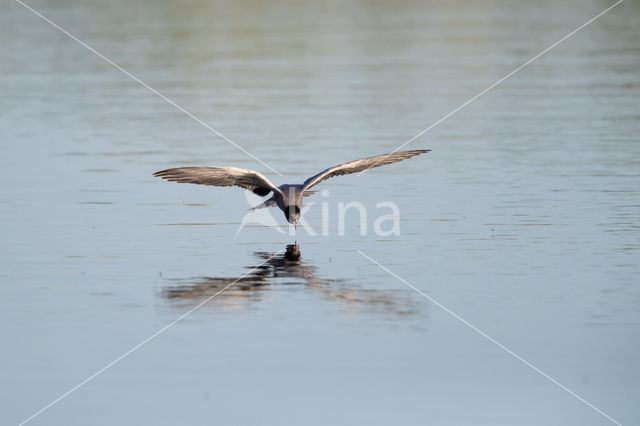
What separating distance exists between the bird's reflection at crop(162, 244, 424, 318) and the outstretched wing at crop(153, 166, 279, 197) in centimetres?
161

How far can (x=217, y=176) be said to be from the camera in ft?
46.4

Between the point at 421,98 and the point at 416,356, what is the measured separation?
1641 cm

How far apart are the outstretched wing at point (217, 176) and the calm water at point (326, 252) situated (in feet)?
2.03

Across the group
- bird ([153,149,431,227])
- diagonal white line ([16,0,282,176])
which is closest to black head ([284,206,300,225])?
bird ([153,149,431,227])

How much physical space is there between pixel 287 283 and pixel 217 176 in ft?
8.75

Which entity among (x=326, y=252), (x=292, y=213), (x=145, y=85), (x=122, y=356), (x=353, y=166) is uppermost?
(x=145, y=85)

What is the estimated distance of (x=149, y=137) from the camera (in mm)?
21328

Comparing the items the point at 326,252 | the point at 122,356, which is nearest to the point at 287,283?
the point at 326,252

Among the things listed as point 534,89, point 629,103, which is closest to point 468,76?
point 534,89

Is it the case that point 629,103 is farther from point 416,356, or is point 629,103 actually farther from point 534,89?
point 416,356

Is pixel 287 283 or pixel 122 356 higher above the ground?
pixel 287 283

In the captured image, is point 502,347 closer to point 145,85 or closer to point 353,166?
point 353,166

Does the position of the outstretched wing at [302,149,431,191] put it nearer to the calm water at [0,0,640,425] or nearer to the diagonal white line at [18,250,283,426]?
the calm water at [0,0,640,425]

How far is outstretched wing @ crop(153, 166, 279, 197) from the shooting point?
13.9 m
